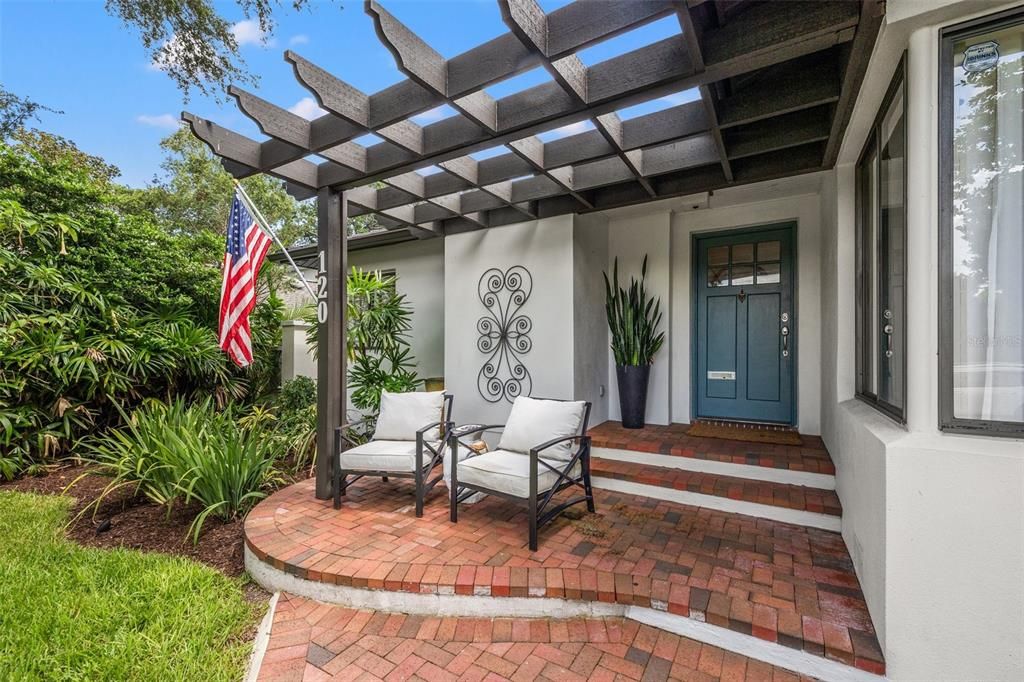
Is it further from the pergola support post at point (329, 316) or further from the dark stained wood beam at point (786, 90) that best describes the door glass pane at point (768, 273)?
the pergola support post at point (329, 316)

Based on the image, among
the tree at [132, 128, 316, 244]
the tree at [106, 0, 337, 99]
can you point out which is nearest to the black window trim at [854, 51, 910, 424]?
the tree at [106, 0, 337, 99]

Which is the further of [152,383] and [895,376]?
[152,383]

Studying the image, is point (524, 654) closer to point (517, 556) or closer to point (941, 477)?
point (517, 556)

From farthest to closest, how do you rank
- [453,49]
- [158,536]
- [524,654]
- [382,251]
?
[382,251], [158,536], [453,49], [524,654]

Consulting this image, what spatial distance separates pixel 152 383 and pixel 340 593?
192 inches

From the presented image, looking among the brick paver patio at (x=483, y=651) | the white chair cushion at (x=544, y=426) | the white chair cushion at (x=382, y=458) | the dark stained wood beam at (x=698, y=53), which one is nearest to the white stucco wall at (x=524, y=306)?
the white chair cushion at (x=544, y=426)

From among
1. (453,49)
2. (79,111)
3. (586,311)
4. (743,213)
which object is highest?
(79,111)

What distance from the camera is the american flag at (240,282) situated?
354 cm

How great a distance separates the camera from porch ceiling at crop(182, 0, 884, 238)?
1881mm

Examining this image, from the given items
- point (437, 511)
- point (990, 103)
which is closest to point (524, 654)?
point (437, 511)

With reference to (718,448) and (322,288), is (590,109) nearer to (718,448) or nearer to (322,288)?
(322,288)

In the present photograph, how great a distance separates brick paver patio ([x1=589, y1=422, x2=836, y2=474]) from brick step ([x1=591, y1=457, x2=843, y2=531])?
14 cm

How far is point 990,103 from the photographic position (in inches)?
61.1

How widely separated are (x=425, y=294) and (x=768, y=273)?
407 cm
